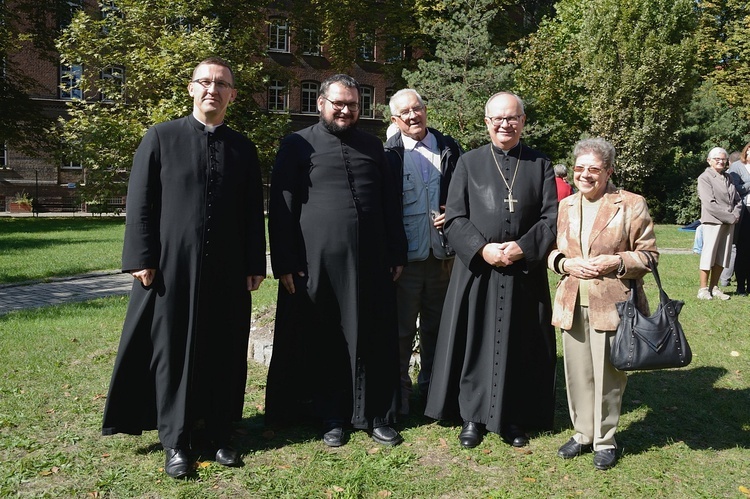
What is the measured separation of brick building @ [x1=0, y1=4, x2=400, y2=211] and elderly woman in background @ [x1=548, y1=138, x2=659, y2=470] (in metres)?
23.6

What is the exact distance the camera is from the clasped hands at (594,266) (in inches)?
173

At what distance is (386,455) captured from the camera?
4672mm

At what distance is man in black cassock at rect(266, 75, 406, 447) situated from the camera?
4.88 m

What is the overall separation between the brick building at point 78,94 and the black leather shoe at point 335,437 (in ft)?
77.1

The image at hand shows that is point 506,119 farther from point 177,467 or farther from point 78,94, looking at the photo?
point 78,94

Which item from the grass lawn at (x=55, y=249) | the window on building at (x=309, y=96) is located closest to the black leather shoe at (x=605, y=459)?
the grass lawn at (x=55, y=249)

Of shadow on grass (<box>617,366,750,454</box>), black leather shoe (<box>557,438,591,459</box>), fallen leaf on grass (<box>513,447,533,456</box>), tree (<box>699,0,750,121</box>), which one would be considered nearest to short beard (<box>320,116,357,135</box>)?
fallen leaf on grass (<box>513,447,533,456</box>)

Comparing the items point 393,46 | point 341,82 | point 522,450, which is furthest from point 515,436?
point 393,46

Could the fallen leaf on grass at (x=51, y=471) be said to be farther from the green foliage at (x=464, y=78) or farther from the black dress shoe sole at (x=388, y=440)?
the green foliage at (x=464, y=78)

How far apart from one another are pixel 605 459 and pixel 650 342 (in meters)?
0.88

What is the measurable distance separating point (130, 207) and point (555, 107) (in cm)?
2953

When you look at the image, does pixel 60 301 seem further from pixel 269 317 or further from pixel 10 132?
pixel 10 132

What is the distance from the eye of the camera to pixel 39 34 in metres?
30.0

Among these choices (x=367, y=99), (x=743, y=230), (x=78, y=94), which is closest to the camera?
(x=743, y=230)
